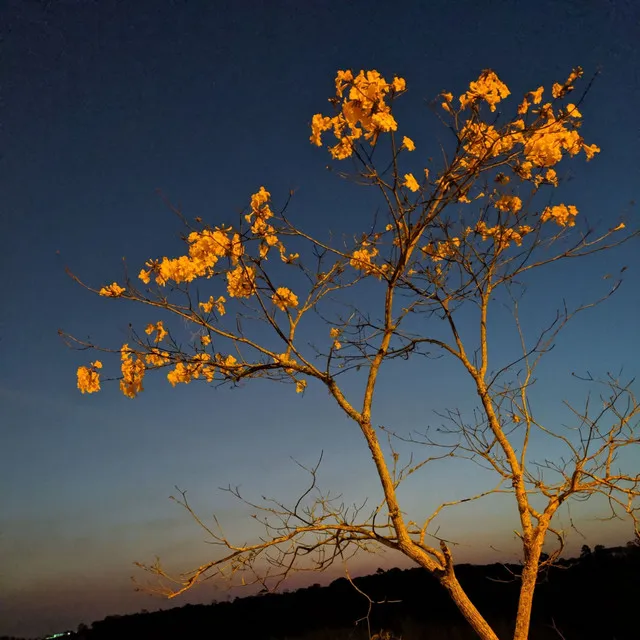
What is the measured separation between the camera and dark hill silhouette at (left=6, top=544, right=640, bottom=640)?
20.4 feet

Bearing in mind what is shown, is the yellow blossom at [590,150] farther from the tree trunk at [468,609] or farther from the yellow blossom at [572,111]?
the tree trunk at [468,609]

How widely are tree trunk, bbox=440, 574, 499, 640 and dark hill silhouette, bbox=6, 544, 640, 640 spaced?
1.12ft

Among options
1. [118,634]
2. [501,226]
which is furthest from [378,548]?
[118,634]

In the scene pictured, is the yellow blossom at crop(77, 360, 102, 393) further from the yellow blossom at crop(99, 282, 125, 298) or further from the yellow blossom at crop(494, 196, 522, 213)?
the yellow blossom at crop(494, 196, 522, 213)

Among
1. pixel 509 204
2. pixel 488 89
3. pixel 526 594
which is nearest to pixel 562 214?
pixel 509 204

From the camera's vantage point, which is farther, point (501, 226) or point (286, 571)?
point (501, 226)

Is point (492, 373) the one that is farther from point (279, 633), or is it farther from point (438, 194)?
point (279, 633)

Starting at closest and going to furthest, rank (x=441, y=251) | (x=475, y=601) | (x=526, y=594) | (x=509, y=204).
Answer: (x=526, y=594), (x=509, y=204), (x=441, y=251), (x=475, y=601)

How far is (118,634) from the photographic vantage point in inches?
665

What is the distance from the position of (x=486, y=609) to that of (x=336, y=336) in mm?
5189

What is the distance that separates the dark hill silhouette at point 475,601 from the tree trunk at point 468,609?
0.34m

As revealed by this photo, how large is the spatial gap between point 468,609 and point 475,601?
4.50 meters

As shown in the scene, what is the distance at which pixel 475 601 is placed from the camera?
6953mm

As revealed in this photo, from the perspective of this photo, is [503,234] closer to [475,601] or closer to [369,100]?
[369,100]
